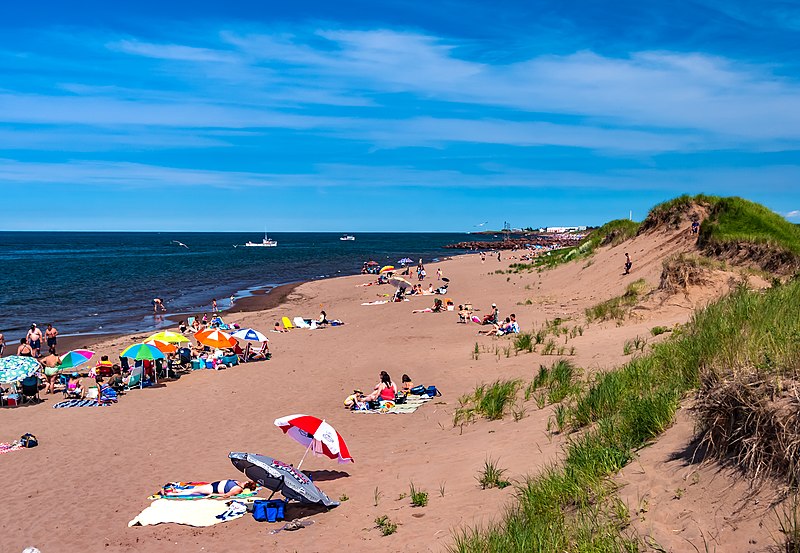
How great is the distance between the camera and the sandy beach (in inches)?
254

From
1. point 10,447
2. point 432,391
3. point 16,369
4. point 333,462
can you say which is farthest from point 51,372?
point 432,391

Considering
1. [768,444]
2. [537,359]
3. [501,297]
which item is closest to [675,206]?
[501,297]

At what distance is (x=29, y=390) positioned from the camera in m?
15.3

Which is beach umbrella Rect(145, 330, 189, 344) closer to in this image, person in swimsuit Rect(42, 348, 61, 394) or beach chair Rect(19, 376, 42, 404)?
person in swimsuit Rect(42, 348, 61, 394)

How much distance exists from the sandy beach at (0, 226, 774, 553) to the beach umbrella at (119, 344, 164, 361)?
1.05 metres

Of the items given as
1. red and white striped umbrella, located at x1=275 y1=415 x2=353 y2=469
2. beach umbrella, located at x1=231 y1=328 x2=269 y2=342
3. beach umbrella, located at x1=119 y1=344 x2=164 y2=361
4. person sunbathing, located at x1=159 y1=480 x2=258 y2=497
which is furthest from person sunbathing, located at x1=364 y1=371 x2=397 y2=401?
beach umbrella, located at x1=231 y1=328 x2=269 y2=342

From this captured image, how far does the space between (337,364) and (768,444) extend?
14553 mm

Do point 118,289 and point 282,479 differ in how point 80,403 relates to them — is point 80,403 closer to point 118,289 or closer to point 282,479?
point 282,479

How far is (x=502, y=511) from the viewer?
6523mm

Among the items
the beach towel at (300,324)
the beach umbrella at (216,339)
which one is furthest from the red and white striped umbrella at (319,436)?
the beach towel at (300,324)

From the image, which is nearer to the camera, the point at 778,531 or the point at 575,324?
the point at 778,531

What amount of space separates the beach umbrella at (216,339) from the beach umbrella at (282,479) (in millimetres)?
10562

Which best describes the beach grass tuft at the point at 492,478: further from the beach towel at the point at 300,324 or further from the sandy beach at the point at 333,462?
the beach towel at the point at 300,324

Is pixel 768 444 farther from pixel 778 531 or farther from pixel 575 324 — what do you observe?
pixel 575 324
